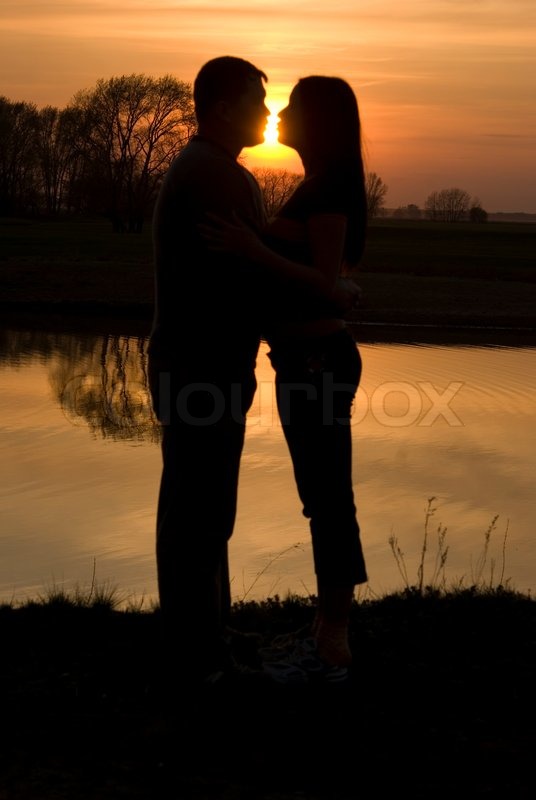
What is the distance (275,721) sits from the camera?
4.03 metres

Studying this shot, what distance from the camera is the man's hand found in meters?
4.03

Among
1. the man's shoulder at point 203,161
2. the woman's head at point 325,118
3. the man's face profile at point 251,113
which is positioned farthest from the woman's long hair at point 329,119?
the man's shoulder at point 203,161

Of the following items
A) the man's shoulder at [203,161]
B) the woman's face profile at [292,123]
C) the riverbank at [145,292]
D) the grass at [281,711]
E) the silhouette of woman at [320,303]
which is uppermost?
the woman's face profile at [292,123]

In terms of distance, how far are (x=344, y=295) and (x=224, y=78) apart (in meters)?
0.80

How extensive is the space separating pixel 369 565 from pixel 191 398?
3069 millimetres

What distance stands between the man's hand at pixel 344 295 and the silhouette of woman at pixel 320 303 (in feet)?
0.08

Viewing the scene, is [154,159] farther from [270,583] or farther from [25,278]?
[270,583]

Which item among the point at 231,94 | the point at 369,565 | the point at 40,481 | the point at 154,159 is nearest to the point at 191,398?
the point at 231,94

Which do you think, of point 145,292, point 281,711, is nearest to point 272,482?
point 281,711

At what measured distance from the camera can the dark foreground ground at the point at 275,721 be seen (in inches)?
143

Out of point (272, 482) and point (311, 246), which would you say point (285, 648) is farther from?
point (272, 482)

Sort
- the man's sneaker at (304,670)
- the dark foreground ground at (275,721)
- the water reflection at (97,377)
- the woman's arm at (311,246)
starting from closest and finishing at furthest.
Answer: the dark foreground ground at (275,721), the woman's arm at (311,246), the man's sneaker at (304,670), the water reflection at (97,377)

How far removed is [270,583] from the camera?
6535 mm

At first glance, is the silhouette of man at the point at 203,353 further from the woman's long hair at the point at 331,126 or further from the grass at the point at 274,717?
the grass at the point at 274,717
